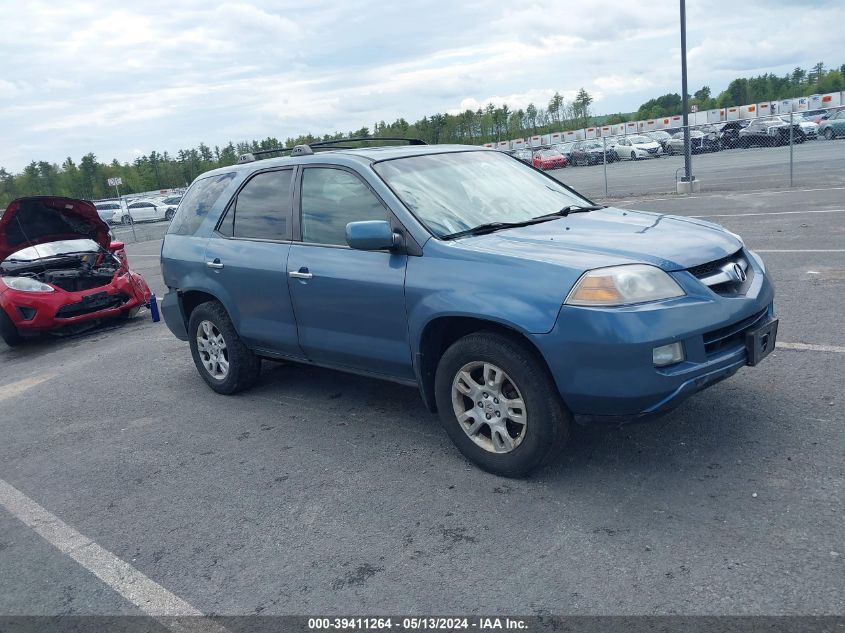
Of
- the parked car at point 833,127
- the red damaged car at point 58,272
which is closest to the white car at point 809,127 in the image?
the parked car at point 833,127

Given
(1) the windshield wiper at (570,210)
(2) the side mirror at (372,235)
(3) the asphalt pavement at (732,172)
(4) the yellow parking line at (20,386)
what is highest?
(2) the side mirror at (372,235)

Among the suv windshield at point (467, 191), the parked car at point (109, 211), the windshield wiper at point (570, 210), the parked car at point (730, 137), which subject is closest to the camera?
the suv windshield at point (467, 191)

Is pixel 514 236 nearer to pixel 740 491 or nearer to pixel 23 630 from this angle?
pixel 740 491

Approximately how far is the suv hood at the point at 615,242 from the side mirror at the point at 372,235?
1.37 ft

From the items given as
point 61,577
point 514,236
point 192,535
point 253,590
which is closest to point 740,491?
point 514,236

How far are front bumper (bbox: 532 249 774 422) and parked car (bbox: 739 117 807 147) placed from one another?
33094mm

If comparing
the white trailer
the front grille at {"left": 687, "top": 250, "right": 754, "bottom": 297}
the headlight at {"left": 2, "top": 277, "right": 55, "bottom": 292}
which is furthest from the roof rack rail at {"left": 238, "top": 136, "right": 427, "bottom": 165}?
the white trailer

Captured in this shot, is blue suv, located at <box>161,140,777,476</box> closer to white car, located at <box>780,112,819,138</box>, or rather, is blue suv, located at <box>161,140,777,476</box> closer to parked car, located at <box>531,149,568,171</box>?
parked car, located at <box>531,149,568,171</box>

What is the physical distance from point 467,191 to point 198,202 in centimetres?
247

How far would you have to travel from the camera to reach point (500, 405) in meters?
3.84

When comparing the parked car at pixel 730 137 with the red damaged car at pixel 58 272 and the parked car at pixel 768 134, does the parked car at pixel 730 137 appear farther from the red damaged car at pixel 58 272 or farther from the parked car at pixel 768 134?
the red damaged car at pixel 58 272

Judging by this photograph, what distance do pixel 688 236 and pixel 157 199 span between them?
41370mm

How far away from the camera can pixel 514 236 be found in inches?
163

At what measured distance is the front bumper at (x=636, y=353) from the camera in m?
3.39
